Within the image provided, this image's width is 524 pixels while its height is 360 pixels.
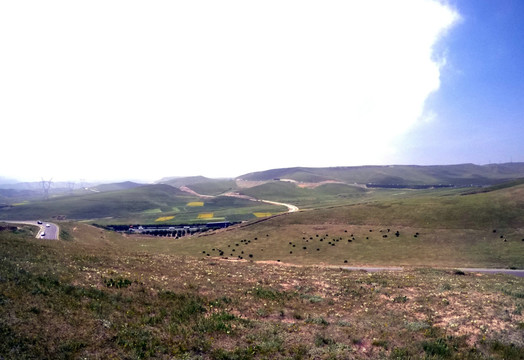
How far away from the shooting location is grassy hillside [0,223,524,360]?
1302 cm

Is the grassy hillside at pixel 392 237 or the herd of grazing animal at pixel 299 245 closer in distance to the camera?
the grassy hillside at pixel 392 237

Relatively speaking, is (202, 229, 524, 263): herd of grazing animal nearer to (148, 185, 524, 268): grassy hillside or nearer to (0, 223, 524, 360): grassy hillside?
(148, 185, 524, 268): grassy hillside

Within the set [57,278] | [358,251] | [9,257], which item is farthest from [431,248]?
[9,257]

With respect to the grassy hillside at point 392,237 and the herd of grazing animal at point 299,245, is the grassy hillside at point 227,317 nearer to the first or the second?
the grassy hillside at point 392,237

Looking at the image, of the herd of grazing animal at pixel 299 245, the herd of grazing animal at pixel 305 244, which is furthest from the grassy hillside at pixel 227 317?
the herd of grazing animal at pixel 299 245

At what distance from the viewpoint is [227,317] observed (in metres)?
17.8

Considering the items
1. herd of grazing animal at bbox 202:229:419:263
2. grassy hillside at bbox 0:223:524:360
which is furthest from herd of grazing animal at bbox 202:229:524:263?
grassy hillside at bbox 0:223:524:360

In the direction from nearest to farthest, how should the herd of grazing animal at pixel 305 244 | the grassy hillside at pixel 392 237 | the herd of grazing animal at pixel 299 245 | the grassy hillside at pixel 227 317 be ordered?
the grassy hillside at pixel 227 317, the grassy hillside at pixel 392 237, the herd of grazing animal at pixel 305 244, the herd of grazing animal at pixel 299 245

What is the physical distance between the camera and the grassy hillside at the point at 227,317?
42.7ft

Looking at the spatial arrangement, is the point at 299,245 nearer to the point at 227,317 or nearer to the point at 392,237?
the point at 392,237

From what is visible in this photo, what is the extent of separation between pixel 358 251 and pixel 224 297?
170 feet

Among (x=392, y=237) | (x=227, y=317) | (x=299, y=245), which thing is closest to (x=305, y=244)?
(x=299, y=245)

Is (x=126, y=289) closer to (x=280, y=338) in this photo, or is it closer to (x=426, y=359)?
(x=280, y=338)

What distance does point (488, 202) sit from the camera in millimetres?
91688
